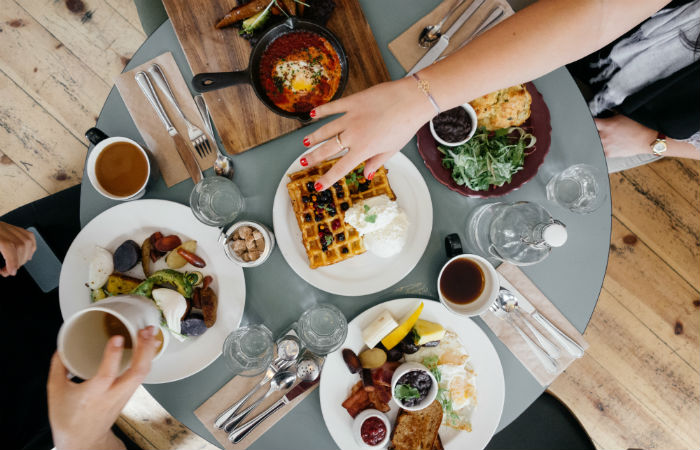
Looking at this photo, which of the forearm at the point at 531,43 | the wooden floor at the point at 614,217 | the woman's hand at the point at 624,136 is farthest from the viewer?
the wooden floor at the point at 614,217

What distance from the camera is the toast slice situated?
1.67m

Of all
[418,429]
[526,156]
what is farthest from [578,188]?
[418,429]

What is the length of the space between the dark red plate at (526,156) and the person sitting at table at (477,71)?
21cm

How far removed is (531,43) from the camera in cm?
140

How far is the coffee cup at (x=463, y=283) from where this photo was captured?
1653mm

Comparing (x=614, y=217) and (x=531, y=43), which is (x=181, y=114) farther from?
(x=614, y=217)

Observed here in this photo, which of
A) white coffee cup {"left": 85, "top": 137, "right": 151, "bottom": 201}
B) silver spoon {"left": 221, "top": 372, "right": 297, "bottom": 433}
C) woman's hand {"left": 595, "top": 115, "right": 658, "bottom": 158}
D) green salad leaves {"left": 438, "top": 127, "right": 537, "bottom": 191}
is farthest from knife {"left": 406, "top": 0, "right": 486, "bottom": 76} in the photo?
silver spoon {"left": 221, "top": 372, "right": 297, "bottom": 433}

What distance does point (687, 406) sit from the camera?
2.95m

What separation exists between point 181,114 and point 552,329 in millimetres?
1886

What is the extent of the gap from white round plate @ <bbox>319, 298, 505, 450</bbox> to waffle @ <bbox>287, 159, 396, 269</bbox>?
0.30 metres

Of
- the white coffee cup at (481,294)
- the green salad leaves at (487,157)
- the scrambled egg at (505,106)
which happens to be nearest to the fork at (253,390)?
the white coffee cup at (481,294)

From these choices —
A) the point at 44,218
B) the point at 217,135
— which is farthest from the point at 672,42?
the point at 44,218

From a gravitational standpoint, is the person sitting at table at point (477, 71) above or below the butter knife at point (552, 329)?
above

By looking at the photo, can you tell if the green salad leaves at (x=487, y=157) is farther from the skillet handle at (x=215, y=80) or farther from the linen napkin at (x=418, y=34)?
the skillet handle at (x=215, y=80)
